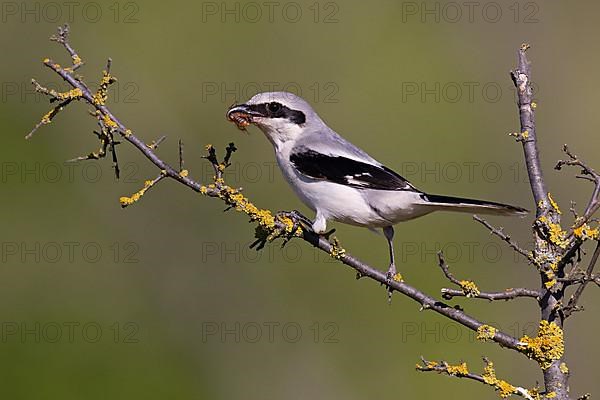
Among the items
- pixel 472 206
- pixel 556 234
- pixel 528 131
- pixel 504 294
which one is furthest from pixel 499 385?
pixel 472 206

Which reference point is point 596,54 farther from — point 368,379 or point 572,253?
point 572,253

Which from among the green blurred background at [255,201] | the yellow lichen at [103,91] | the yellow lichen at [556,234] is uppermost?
the yellow lichen at [103,91]

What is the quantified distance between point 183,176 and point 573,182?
5.93 m

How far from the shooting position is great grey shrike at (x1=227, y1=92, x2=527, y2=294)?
148 inches

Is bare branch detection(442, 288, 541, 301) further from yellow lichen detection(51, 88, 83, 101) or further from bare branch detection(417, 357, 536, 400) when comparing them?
yellow lichen detection(51, 88, 83, 101)

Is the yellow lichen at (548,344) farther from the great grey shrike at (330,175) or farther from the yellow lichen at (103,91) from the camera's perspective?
the yellow lichen at (103,91)

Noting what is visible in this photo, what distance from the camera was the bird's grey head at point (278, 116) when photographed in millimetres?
4051

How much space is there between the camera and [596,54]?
9344 millimetres

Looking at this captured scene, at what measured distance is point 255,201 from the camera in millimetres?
7039

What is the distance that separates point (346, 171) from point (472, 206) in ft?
2.39

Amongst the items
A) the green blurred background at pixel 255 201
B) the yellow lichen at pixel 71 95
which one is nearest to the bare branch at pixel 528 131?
the yellow lichen at pixel 71 95

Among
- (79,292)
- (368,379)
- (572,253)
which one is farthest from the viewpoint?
(79,292)

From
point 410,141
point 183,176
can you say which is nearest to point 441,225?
point 410,141

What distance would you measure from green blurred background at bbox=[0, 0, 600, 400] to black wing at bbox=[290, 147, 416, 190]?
112 inches
